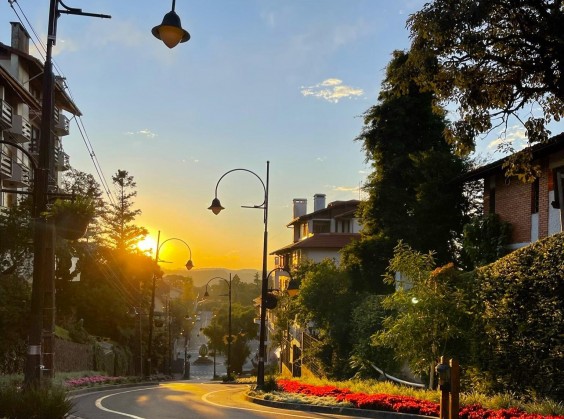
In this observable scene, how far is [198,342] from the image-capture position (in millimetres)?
185250

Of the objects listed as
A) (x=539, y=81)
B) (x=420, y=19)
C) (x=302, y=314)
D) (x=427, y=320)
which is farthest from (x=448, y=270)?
(x=302, y=314)

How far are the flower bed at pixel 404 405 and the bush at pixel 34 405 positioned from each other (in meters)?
8.30

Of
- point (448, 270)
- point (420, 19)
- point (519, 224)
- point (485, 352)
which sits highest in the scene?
A: point (420, 19)

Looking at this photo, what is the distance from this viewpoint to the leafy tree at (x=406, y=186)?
33.6m

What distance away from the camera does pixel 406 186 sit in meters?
37.3

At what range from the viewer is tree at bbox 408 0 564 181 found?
11.6 metres

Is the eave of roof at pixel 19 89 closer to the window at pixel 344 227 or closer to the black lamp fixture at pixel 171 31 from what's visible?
the black lamp fixture at pixel 171 31

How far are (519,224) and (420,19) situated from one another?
1352 centimetres

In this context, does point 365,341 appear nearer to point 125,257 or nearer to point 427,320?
point 427,320

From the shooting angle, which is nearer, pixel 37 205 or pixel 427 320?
pixel 37 205

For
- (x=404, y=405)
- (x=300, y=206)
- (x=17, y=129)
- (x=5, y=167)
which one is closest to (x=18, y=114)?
(x=17, y=129)

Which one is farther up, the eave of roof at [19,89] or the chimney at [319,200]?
the eave of roof at [19,89]

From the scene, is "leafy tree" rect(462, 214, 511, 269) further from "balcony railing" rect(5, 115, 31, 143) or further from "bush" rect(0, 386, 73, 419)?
"balcony railing" rect(5, 115, 31, 143)

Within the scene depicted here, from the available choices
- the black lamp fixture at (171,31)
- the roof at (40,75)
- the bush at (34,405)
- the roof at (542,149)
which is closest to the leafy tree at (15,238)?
the roof at (40,75)
